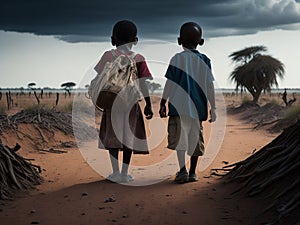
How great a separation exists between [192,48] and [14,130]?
5.45m

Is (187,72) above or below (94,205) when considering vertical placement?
above

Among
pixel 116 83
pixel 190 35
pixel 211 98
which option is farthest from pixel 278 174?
pixel 116 83

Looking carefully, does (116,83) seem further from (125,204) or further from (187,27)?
(125,204)

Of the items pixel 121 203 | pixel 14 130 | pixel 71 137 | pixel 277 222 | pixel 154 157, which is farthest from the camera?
pixel 71 137

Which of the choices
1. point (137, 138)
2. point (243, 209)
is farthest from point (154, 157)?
point (243, 209)

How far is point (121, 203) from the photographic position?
4992 millimetres

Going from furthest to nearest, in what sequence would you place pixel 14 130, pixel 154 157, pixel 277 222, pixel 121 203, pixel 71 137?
pixel 71 137, pixel 14 130, pixel 154 157, pixel 121 203, pixel 277 222

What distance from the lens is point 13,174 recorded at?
5.68 meters

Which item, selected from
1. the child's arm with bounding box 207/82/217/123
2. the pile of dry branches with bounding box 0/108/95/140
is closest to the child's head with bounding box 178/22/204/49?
the child's arm with bounding box 207/82/217/123

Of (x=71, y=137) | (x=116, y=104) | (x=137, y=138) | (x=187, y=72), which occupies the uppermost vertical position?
(x=187, y=72)

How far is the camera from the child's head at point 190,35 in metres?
5.65

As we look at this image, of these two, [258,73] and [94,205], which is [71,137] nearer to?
[94,205]

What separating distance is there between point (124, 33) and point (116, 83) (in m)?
0.64

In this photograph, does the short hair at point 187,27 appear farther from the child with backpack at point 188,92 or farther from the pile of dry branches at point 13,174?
the pile of dry branches at point 13,174
